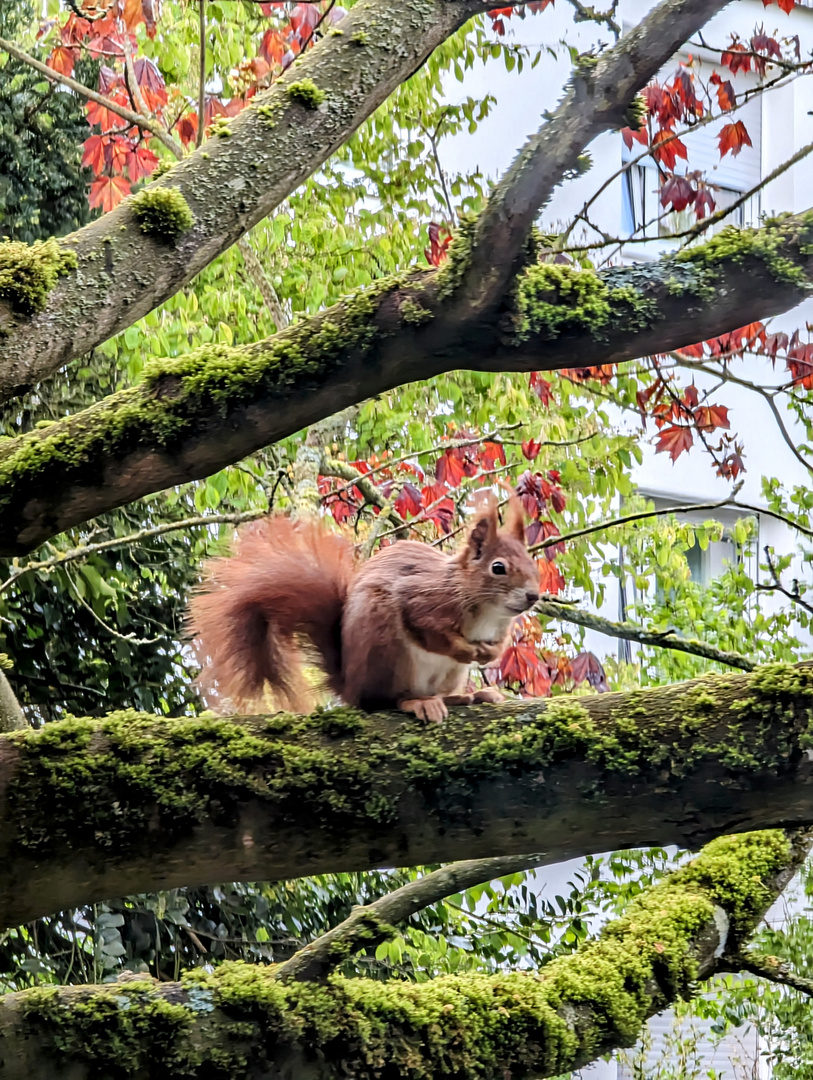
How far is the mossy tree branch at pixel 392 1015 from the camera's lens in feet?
4.49

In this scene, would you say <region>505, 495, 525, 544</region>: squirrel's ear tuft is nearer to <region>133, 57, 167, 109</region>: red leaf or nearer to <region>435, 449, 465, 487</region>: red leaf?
<region>435, 449, 465, 487</region>: red leaf

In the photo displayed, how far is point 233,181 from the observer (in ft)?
4.58

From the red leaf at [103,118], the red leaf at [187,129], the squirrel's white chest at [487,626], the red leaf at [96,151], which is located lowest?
the squirrel's white chest at [487,626]

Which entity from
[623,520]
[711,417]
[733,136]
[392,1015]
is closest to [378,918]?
[392,1015]

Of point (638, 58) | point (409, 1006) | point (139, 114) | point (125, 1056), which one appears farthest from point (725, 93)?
point (125, 1056)

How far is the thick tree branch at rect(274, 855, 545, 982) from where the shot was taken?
4.82 feet

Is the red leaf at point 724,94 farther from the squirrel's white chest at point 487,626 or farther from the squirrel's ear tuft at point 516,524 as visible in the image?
the squirrel's white chest at point 487,626

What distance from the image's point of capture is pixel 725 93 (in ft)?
7.27

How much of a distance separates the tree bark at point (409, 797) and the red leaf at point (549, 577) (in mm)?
1365

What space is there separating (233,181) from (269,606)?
61cm

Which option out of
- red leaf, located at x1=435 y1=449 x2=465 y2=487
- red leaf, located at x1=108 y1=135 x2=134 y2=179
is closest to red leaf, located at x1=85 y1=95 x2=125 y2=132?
red leaf, located at x1=108 y1=135 x2=134 y2=179

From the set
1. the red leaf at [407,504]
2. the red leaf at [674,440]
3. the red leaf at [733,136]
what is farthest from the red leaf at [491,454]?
the red leaf at [733,136]

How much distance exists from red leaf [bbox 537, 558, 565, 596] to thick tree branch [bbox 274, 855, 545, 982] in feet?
3.00

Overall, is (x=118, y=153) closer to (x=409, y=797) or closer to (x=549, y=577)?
(x=549, y=577)
